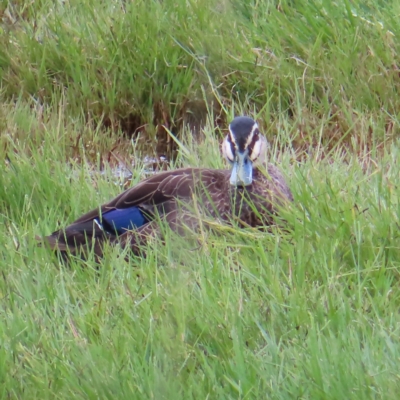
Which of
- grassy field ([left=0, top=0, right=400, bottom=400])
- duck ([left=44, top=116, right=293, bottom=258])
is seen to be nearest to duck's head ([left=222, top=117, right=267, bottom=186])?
duck ([left=44, top=116, right=293, bottom=258])

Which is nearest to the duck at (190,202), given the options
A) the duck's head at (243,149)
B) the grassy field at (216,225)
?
the duck's head at (243,149)

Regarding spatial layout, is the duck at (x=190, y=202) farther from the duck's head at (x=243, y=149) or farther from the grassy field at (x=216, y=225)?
the grassy field at (x=216, y=225)

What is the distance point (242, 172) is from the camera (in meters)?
4.46

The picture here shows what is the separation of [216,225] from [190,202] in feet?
1.60

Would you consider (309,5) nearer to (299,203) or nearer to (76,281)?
(299,203)

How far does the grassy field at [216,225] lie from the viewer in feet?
9.46

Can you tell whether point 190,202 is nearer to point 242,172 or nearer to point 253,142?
point 242,172

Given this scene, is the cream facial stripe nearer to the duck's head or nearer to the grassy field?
the duck's head

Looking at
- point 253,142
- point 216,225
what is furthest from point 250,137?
point 216,225

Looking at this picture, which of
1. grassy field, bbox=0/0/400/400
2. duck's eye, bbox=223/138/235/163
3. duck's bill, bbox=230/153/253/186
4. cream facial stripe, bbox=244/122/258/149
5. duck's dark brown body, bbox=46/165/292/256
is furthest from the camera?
duck's eye, bbox=223/138/235/163

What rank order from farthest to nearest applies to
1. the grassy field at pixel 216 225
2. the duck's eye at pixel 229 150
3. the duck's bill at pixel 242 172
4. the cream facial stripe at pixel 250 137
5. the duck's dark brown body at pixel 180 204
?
the duck's eye at pixel 229 150 < the cream facial stripe at pixel 250 137 < the duck's bill at pixel 242 172 < the duck's dark brown body at pixel 180 204 < the grassy field at pixel 216 225

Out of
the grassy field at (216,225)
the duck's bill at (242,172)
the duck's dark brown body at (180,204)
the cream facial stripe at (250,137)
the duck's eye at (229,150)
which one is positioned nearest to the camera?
the grassy field at (216,225)

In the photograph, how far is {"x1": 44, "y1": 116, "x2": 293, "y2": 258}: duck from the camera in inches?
164

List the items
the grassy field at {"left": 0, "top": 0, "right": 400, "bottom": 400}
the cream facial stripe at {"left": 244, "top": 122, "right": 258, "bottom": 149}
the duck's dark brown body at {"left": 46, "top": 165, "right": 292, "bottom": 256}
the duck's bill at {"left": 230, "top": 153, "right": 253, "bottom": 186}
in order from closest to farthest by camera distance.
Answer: the grassy field at {"left": 0, "top": 0, "right": 400, "bottom": 400}, the duck's dark brown body at {"left": 46, "top": 165, "right": 292, "bottom": 256}, the duck's bill at {"left": 230, "top": 153, "right": 253, "bottom": 186}, the cream facial stripe at {"left": 244, "top": 122, "right": 258, "bottom": 149}
